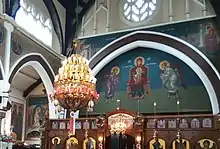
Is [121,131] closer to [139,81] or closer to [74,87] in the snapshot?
[139,81]

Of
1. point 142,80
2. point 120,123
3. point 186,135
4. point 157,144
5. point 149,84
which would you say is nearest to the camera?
point 186,135

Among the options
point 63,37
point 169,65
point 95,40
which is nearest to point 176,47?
point 169,65

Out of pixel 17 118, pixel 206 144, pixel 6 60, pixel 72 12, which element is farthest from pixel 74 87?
pixel 17 118

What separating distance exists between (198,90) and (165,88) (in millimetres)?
1368

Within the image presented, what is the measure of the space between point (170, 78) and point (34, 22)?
19.7 ft

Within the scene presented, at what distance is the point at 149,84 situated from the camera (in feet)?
50.3

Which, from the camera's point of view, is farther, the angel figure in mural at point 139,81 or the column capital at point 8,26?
the angel figure in mural at point 139,81

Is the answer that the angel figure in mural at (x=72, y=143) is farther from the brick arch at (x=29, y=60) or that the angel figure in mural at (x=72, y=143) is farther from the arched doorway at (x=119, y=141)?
the brick arch at (x=29, y=60)

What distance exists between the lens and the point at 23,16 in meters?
14.3

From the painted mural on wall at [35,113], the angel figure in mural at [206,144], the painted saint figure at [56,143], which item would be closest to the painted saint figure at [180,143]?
the angel figure in mural at [206,144]

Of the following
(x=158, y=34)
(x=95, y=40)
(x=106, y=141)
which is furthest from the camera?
(x=95, y=40)

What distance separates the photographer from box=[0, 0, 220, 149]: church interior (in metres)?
12.9

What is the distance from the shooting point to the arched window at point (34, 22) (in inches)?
558

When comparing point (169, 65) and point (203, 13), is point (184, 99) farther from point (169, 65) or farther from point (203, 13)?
point (203, 13)
